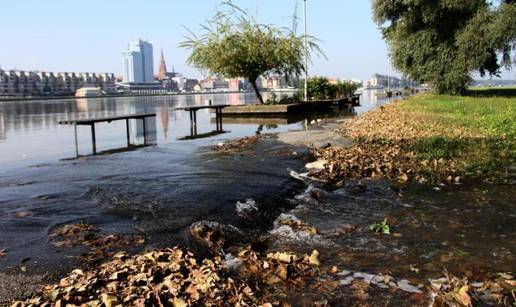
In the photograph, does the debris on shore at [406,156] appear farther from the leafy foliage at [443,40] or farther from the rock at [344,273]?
the leafy foliage at [443,40]

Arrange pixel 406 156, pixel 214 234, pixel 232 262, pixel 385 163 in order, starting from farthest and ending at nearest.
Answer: pixel 406 156
pixel 385 163
pixel 214 234
pixel 232 262

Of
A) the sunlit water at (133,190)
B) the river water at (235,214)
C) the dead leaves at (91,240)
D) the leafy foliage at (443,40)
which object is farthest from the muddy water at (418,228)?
the leafy foliage at (443,40)

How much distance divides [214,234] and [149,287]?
1.89m

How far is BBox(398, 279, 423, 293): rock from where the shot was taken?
4.51 metres

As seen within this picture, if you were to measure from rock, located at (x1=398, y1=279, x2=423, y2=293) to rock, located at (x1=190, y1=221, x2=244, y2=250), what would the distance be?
2150 millimetres

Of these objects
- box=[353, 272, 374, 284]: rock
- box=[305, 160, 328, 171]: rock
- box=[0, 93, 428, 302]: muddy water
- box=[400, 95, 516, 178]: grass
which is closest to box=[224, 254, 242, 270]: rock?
box=[0, 93, 428, 302]: muddy water

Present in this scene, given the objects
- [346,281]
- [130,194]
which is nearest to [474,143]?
[130,194]

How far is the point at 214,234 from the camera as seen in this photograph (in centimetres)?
607

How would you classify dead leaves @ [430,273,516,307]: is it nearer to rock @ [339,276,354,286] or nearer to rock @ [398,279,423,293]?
rock @ [398,279,423,293]

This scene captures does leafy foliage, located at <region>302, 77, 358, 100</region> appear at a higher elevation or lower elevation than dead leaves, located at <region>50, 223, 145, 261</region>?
higher

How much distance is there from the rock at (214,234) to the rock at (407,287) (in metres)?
2.15

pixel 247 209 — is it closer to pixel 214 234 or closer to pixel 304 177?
pixel 214 234

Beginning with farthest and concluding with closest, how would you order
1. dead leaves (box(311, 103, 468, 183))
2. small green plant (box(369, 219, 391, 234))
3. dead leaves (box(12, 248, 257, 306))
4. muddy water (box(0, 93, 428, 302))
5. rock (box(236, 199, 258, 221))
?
1. dead leaves (box(311, 103, 468, 183))
2. rock (box(236, 199, 258, 221))
3. small green plant (box(369, 219, 391, 234))
4. muddy water (box(0, 93, 428, 302))
5. dead leaves (box(12, 248, 257, 306))

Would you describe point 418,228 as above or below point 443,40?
below
